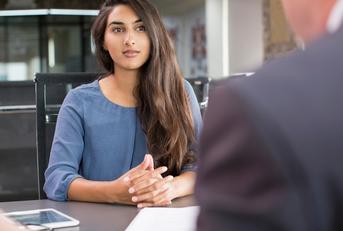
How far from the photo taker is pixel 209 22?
293 inches

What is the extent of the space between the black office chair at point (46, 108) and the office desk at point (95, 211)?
0.98 ft

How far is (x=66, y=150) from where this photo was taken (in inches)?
54.6

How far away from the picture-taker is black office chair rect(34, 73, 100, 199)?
1.56 metres

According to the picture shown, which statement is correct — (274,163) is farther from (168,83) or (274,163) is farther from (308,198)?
(168,83)

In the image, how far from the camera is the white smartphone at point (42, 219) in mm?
987

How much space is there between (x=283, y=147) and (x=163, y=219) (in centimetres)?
74

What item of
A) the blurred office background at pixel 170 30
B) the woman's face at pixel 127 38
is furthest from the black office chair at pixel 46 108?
the blurred office background at pixel 170 30

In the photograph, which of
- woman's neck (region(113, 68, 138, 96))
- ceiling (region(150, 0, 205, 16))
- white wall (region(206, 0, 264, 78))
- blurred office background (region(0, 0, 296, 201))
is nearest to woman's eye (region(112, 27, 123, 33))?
woman's neck (region(113, 68, 138, 96))

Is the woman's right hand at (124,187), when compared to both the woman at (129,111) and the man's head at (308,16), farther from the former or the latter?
the man's head at (308,16)

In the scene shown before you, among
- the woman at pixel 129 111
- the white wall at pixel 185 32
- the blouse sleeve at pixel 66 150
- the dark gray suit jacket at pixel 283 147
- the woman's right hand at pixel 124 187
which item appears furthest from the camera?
the white wall at pixel 185 32

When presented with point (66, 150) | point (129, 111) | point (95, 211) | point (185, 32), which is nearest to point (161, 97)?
point (129, 111)

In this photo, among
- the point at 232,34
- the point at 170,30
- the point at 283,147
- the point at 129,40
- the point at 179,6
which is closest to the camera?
the point at 283,147

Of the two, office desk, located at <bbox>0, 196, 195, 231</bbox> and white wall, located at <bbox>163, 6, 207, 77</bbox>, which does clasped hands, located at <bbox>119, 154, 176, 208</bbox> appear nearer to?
office desk, located at <bbox>0, 196, 195, 231</bbox>

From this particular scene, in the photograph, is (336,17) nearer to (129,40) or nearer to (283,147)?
(283,147)
